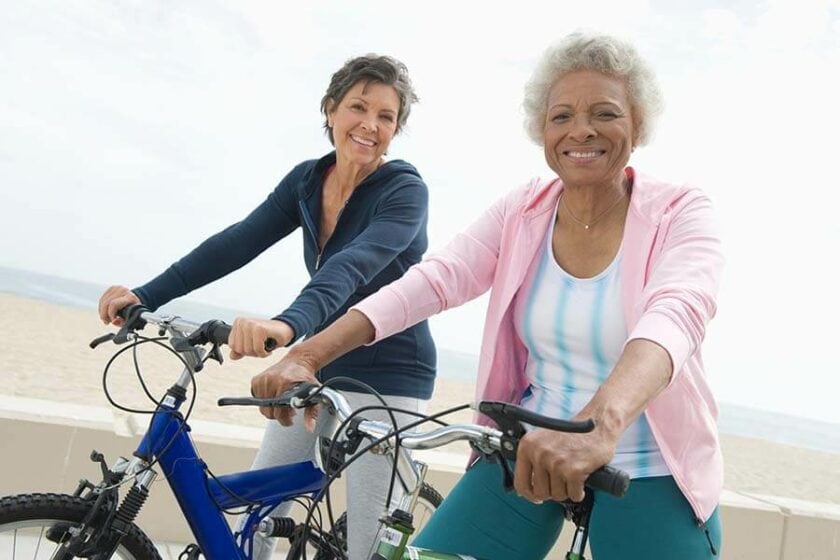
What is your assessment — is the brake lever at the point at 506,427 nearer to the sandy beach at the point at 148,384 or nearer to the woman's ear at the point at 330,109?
the woman's ear at the point at 330,109

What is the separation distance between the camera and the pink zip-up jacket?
173 centimetres

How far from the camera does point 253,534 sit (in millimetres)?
2525

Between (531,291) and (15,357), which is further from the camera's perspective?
(15,357)

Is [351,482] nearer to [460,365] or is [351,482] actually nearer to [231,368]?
[231,368]

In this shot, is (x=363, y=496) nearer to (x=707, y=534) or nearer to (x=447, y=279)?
(x=447, y=279)

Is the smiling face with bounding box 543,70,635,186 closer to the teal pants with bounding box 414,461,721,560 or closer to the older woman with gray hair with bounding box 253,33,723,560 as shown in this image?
the older woman with gray hair with bounding box 253,33,723,560

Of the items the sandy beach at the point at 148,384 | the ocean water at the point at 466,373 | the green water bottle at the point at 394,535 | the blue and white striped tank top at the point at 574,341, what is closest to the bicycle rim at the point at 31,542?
the green water bottle at the point at 394,535

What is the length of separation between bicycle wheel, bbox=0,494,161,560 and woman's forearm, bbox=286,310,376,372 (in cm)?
68

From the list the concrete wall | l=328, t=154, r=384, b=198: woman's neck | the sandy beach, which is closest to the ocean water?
the sandy beach

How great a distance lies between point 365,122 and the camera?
2814mm

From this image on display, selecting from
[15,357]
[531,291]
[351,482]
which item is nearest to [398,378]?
[351,482]

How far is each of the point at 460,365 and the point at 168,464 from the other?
4885 cm

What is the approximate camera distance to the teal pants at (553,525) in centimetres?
179

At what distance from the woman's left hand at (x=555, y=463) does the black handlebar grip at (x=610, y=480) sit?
1 cm
